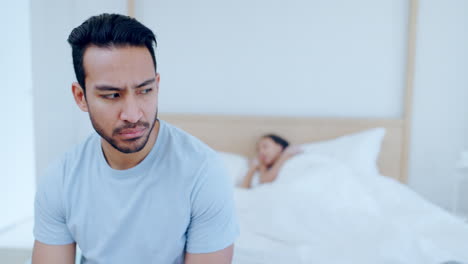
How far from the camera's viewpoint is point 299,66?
2.17m

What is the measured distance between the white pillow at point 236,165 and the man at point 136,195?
1142 millimetres

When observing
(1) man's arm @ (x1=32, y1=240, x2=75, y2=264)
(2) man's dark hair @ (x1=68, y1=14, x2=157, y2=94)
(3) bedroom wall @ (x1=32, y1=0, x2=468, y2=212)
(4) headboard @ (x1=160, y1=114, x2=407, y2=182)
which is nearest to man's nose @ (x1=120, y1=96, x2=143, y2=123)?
(2) man's dark hair @ (x1=68, y1=14, x2=157, y2=94)

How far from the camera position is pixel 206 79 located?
7.38ft

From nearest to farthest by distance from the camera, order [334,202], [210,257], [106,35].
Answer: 1. [106,35]
2. [210,257]
3. [334,202]

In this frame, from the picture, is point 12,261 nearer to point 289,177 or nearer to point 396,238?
point 289,177

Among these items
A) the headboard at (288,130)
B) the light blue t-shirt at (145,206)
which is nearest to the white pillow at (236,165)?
the headboard at (288,130)

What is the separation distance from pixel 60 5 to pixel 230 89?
98 centimetres

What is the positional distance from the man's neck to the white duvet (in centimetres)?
53

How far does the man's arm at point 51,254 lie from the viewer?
88 centimetres

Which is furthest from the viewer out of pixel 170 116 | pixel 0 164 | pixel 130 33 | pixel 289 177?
pixel 170 116

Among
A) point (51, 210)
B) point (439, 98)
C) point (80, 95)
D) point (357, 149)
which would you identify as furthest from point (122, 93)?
point (439, 98)

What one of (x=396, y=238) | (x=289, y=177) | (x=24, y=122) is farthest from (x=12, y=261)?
(x=396, y=238)

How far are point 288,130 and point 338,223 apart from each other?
2.89ft

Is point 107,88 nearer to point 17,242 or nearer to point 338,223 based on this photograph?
point 338,223
